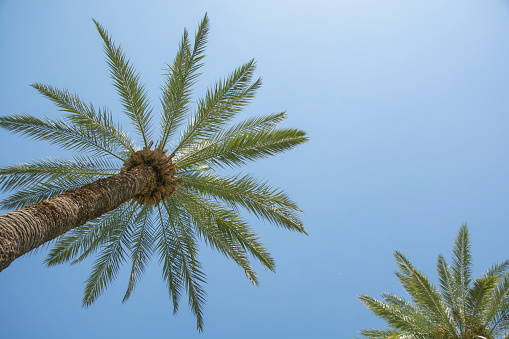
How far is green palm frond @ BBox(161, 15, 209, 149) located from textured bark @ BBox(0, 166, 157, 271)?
1.96 metres

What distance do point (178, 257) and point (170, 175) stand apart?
6.99ft

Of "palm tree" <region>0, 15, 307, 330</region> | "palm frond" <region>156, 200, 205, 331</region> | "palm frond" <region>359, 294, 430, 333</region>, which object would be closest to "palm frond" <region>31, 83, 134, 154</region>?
"palm tree" <region>0, 15, 307, 330</region>

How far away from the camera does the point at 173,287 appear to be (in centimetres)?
870

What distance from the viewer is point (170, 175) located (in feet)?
25.9

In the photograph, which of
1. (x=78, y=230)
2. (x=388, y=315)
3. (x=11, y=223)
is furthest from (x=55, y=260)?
(x=388, y=315)

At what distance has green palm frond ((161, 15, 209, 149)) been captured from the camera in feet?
25.2

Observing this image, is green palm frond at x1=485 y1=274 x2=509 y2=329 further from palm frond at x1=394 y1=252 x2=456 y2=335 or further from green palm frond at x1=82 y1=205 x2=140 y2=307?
green palm frond at x1=82 y1=205 x2=140 y2=307

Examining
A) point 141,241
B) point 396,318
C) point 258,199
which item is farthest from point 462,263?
point 141,241

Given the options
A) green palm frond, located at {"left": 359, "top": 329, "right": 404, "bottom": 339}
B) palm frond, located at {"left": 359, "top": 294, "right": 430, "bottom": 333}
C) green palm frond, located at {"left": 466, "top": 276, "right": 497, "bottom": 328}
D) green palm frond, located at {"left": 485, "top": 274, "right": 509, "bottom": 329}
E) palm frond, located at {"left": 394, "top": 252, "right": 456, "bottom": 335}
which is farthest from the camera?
green palm frond, located at {"left": 359, "top": 329, "right": 404, "bottom": 339}

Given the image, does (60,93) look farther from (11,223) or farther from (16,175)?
(11,223)

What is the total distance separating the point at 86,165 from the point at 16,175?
145 centimetres

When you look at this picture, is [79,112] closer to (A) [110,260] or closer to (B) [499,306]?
(A) [110,260]

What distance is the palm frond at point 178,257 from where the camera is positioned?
27.0 feet

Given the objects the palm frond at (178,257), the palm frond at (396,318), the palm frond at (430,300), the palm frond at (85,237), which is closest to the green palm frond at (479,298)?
the palm frond at (430,300)
